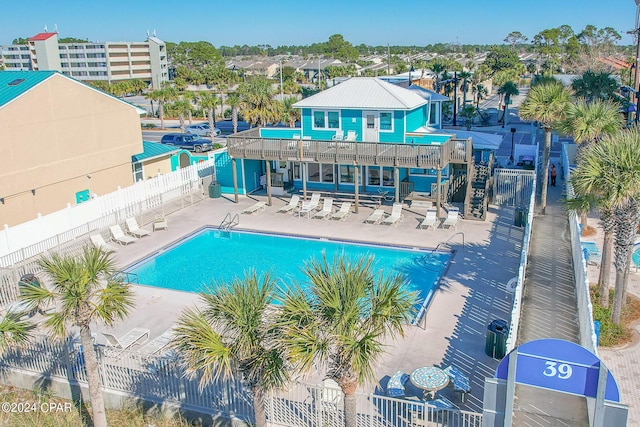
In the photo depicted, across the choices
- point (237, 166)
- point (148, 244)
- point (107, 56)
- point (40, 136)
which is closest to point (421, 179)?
point (237, 166)

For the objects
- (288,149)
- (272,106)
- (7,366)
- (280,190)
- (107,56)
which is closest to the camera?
(7,366)

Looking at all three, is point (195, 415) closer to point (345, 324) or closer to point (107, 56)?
point (345, 324)

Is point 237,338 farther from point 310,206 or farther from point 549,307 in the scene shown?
point 310,206

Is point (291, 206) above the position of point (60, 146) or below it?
below

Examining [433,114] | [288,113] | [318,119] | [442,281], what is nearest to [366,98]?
[318,119]

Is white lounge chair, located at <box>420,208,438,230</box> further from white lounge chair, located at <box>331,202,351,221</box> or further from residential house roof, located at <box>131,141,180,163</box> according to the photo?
residential house roof, located at <box>131,141,180,163</box>

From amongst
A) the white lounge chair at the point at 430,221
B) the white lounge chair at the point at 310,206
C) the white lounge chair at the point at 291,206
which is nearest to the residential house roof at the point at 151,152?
the white lounge chair at the point at 291,206

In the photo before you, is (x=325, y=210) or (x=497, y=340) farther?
(x=325, y=210)
